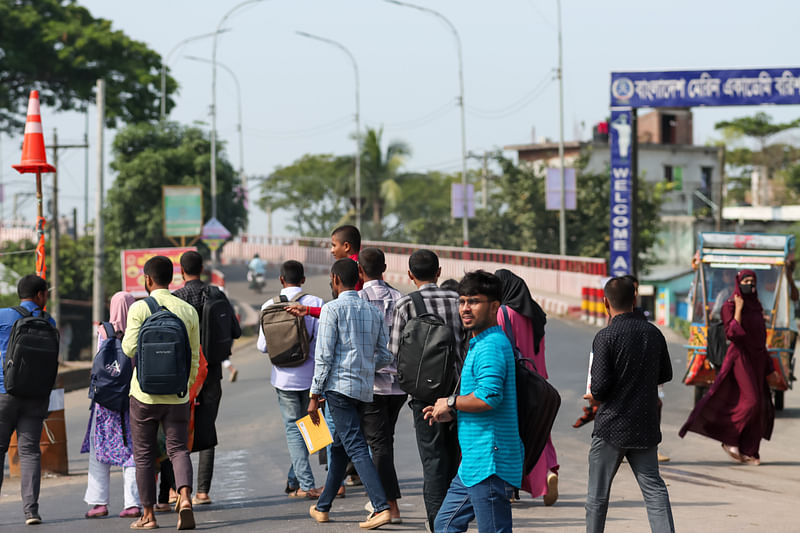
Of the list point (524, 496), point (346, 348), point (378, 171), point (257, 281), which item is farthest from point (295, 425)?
point (378, 171)

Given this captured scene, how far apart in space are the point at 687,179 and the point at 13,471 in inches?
2110

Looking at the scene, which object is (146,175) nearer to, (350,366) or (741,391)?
(741,391)

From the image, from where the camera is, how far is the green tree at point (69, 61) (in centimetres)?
4338

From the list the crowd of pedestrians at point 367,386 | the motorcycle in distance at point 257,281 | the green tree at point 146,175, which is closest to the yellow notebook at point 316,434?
the crowd of pedestrians at point 367,386

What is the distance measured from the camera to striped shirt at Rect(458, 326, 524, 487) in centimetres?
482

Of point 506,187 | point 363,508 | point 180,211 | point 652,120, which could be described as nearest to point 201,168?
point 180,211

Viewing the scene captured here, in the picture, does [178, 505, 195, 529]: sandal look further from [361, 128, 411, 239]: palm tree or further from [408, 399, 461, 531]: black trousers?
[361, 128, 411, 239]: palm tree

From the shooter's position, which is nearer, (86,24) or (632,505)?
(632,505)

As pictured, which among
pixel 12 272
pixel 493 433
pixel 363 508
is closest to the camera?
pixel 493 433

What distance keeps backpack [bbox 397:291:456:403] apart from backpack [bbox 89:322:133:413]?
8.17 ft

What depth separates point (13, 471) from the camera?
9930mm

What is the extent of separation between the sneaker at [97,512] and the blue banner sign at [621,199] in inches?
627

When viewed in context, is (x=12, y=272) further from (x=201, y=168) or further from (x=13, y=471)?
(x=13, y=471)

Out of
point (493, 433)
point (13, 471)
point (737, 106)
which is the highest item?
point (737, 106)
